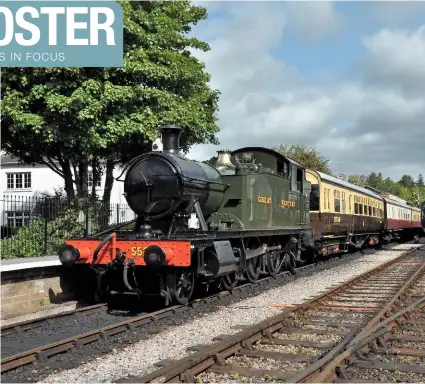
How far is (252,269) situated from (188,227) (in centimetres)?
301

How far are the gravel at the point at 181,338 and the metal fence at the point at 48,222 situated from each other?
171 inches

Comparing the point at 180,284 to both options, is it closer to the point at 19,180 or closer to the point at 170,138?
the point at 170,138

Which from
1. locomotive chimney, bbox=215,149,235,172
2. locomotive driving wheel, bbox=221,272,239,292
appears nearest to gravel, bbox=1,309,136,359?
locomotive driving wheel, bbox=221,272,239,292

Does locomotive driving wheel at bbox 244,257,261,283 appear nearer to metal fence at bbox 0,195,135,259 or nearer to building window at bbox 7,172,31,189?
metal fence at bbox 0,195,135,259

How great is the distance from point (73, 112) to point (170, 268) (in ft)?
20.0

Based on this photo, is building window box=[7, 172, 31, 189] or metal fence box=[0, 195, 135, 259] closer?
metal fence box=[0, 195, 135, 259]

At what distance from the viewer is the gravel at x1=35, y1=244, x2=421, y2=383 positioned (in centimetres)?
564

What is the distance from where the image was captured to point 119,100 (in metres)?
14.2

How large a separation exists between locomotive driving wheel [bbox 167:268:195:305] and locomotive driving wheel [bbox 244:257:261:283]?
260 cm

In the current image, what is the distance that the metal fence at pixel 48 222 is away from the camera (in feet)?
40.6

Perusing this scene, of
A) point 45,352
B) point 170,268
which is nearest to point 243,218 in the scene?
point 170,268

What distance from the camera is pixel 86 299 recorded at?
1049 centimetres

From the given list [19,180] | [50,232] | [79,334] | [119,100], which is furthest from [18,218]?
[19,180]

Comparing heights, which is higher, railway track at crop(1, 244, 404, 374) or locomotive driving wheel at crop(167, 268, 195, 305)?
locomotive driving wheel at crop(167, 268, 195, 305)
